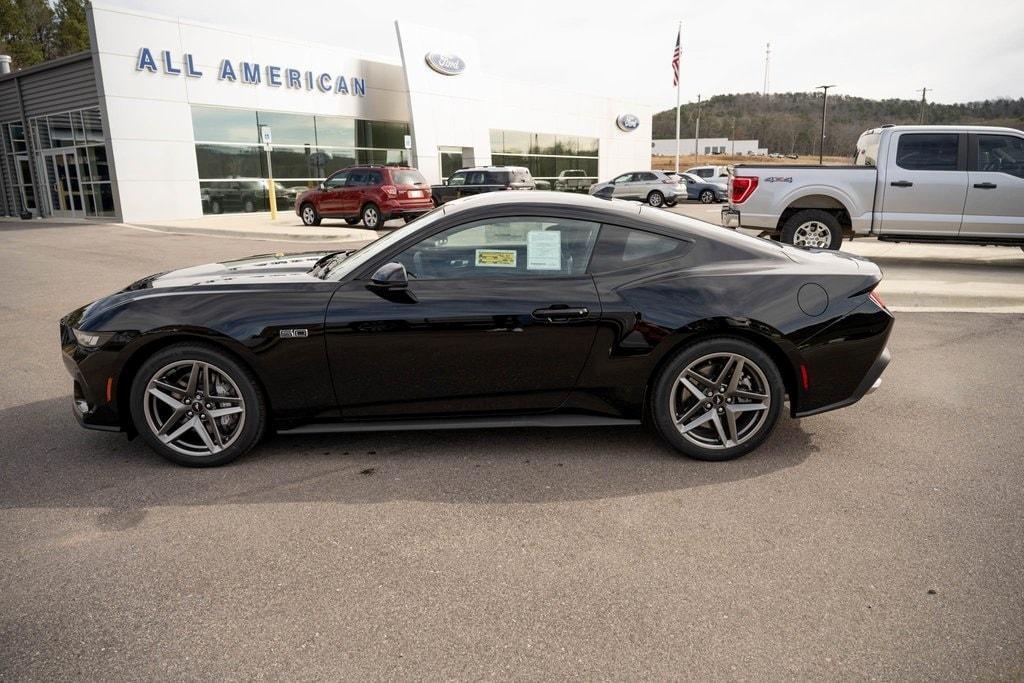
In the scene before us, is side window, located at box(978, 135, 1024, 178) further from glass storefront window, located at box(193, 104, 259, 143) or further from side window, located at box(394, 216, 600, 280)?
glass storefront window, located at box(193, 104, 259, 143)

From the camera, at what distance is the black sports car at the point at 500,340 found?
375cm

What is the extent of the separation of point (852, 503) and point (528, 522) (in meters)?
1.60

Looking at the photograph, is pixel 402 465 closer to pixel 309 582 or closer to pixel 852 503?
pixel 309 582

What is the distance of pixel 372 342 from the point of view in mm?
3750

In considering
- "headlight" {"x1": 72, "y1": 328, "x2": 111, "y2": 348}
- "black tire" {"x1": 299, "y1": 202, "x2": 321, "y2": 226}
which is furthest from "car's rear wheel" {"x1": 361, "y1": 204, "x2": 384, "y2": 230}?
"headlight" {"x1": 72, "y1": 328, "x2": 111, "y2": 348}

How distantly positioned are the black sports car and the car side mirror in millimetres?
12

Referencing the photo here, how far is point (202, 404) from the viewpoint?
3.83 m

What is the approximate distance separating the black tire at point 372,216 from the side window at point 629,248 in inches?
648

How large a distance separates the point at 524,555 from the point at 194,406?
2.06m

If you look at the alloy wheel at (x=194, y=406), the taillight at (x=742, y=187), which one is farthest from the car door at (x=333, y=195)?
the alloy wheel at (x=194, y=406)

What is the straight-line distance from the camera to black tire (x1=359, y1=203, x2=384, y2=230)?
19.6 meters

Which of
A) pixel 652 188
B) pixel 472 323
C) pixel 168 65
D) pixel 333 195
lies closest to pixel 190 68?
pixel 168 65

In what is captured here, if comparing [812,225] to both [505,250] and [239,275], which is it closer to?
[505,250]

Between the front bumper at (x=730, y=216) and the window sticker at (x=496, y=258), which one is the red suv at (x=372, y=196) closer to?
the front bumper at (x=730, y=216)
